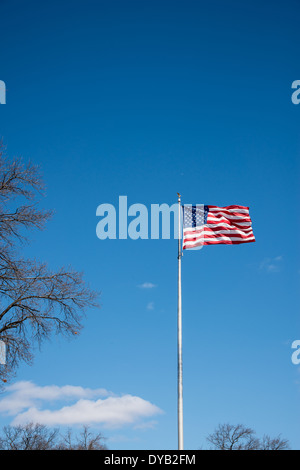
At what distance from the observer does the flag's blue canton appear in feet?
75.9

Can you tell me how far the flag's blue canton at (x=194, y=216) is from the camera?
2314 cm

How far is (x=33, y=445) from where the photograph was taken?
6419 centimetres

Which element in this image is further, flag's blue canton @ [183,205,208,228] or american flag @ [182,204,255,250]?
flag's blue canton @ [183,205,208,228]

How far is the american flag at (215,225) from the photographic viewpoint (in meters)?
22.9

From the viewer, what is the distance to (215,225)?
2327 centimetres

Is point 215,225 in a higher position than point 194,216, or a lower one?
lower

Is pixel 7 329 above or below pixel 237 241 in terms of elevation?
below

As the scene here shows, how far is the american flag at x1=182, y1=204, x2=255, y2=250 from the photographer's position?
2294cm

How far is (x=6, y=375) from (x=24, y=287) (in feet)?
9.93

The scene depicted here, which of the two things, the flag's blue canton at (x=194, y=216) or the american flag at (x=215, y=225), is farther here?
the flag's blue canton at (x=194, y=216)

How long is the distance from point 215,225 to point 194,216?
3.06ft

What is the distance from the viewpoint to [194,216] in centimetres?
2322
